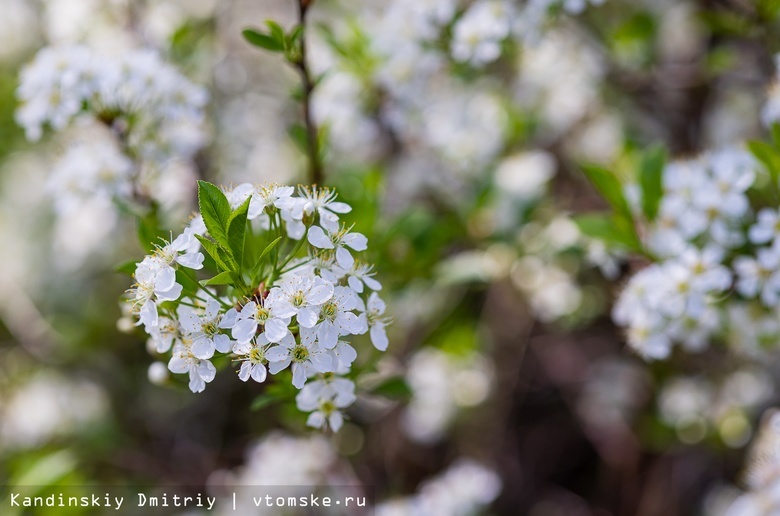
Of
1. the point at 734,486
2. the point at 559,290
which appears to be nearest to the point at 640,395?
the point at 734,486

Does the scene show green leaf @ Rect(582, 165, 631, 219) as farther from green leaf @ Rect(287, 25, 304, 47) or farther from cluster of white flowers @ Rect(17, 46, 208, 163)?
cluster of white flowers @ Rect(17, 46, 208, 163)

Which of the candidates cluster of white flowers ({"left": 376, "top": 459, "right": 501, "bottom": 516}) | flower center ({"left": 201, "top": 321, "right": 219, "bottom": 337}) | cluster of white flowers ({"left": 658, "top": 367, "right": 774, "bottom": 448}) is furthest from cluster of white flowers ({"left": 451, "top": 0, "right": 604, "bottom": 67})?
cluster of white flowers ({"left": 658, "top": 367, "right": 774, "bottom": 448})

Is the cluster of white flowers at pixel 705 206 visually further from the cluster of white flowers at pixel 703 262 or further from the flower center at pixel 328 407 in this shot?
the flower center at pixel 328 407

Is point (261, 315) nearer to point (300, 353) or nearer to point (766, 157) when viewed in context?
point (300, 353)

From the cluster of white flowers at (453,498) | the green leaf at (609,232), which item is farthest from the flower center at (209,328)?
the cluster of white flowers at (453,498)

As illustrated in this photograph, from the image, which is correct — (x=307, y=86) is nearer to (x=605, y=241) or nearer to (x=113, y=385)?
(x=605, y=241)

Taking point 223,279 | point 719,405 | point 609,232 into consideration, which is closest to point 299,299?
point 223,279
